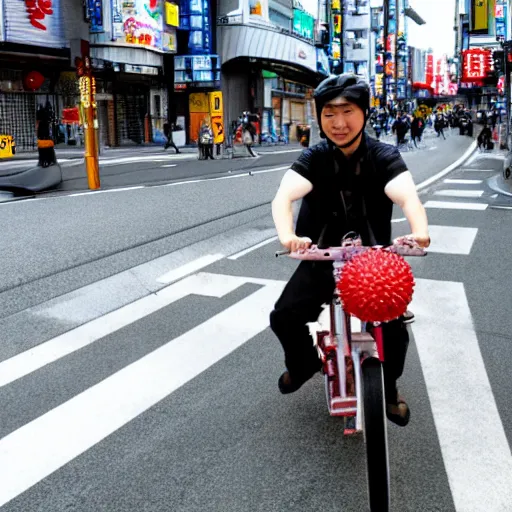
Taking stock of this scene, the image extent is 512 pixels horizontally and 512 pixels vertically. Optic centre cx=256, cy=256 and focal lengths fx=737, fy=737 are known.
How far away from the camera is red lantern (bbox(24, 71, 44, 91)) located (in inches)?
1382

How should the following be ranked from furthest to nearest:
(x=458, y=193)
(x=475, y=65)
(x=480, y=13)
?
(x=475, y=65), (x=480, y=13), (x=458, y=193)

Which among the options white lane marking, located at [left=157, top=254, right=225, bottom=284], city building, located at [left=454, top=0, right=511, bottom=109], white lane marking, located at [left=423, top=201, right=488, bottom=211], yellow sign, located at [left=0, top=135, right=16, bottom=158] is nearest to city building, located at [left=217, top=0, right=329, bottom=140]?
city building, located at [left=454, top=0, right=511, bottom=109]

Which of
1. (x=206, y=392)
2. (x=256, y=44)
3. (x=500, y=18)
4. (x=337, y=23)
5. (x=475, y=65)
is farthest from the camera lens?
(x=337, y=23)

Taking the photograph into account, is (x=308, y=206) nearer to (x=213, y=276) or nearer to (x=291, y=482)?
(x=291, y=482)

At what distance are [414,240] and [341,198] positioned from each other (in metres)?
0.48

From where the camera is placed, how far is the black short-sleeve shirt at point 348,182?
311 cm

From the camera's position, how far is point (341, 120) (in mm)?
3020

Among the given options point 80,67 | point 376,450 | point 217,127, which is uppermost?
point 80,67

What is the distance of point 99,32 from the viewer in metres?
39.7

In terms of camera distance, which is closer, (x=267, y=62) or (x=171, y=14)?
(x=171, y=14)

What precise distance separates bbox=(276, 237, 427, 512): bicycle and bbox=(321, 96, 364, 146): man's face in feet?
1.66

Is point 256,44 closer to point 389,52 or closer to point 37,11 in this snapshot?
point 37,11

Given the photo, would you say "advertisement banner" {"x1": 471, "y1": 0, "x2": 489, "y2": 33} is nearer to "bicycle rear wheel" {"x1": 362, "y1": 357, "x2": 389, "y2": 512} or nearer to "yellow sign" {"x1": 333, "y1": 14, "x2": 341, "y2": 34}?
"yellow sign" {"x1": 333, "y1": 14, "x2": 341, "y2": 34}

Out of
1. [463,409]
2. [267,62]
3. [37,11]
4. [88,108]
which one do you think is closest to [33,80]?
[37,11]
